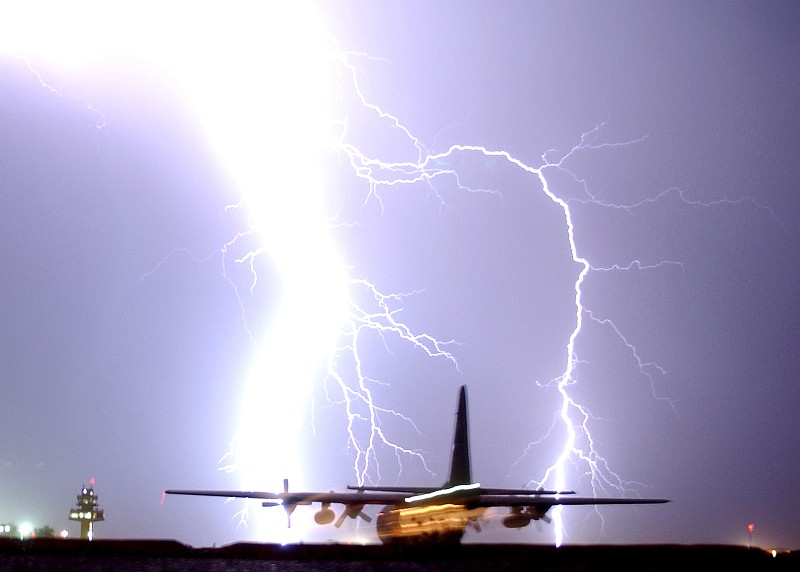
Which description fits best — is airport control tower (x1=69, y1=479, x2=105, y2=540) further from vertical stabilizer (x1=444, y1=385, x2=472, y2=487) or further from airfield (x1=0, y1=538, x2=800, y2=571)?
A: airfield (x1=0, y1=538, x2=800, y2=571)

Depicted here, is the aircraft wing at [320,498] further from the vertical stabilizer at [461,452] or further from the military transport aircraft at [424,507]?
the vertical stabilizer at [461,452]

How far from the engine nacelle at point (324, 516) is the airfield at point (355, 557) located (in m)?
22.8

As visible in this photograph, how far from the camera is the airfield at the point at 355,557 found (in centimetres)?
345

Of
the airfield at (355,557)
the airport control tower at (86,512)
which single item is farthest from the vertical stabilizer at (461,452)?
the airport control tower at (86,512)

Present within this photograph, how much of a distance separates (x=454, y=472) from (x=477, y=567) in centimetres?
2799

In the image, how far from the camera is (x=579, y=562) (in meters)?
3.49

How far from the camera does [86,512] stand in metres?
85.9

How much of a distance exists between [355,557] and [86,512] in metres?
92.7

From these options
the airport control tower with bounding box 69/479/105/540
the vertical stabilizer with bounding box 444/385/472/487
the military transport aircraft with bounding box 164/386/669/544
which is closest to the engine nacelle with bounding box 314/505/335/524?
the military transport aircraft with bounding box 164/386/669/544

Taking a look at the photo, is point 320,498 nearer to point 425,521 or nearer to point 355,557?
point 425,521

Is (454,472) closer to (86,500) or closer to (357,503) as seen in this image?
(357,503)

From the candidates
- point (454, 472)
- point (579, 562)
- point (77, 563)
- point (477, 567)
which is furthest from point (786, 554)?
point (454, 472)

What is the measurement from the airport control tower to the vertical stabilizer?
68413 millimetres

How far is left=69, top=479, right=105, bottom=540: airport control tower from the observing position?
85500 millimetres
